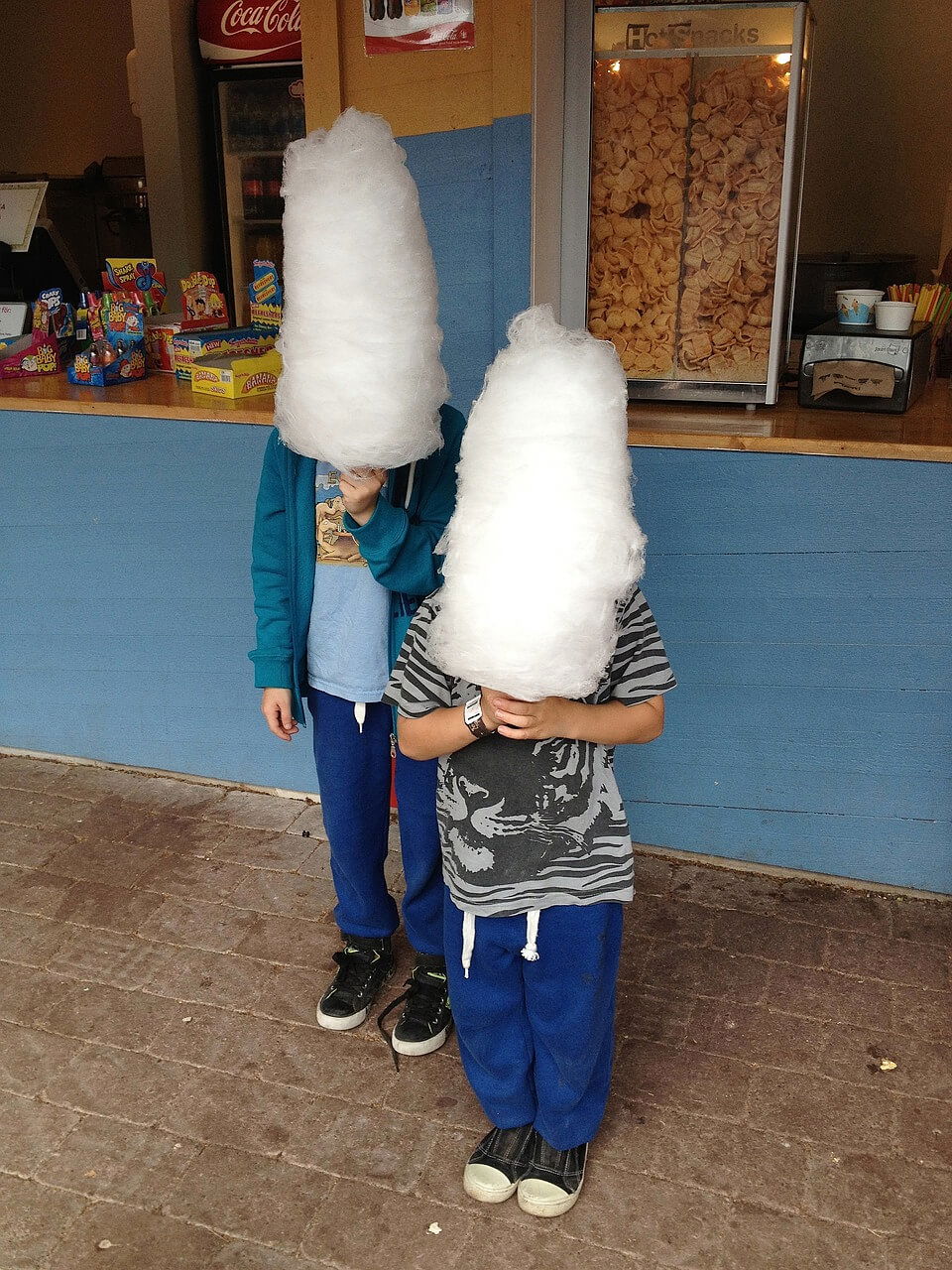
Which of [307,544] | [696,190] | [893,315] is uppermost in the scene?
[696,190]

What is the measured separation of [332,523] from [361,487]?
12.1 inches

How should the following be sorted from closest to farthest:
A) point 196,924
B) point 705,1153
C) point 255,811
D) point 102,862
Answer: point 705,1153
point 196,924
point 102,862
point 255,811

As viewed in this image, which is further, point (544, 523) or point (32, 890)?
point (32, 890)

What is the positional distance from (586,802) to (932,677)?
52.0 inches

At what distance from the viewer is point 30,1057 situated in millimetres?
2500

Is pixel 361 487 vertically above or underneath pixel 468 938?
above

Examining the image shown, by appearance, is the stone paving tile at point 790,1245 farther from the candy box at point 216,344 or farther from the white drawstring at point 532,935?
the candy box at point 216,344

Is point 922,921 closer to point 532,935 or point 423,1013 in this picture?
point 423,1013

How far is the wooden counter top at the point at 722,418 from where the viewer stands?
268 centimetres

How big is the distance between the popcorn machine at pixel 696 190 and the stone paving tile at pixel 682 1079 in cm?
165

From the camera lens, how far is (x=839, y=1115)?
2.29 metres

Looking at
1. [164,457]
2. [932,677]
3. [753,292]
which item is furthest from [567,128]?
[932,677]

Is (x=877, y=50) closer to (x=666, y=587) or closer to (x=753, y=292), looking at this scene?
(x=753, y=292)

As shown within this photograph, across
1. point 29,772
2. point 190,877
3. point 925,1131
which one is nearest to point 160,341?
point 29,772
